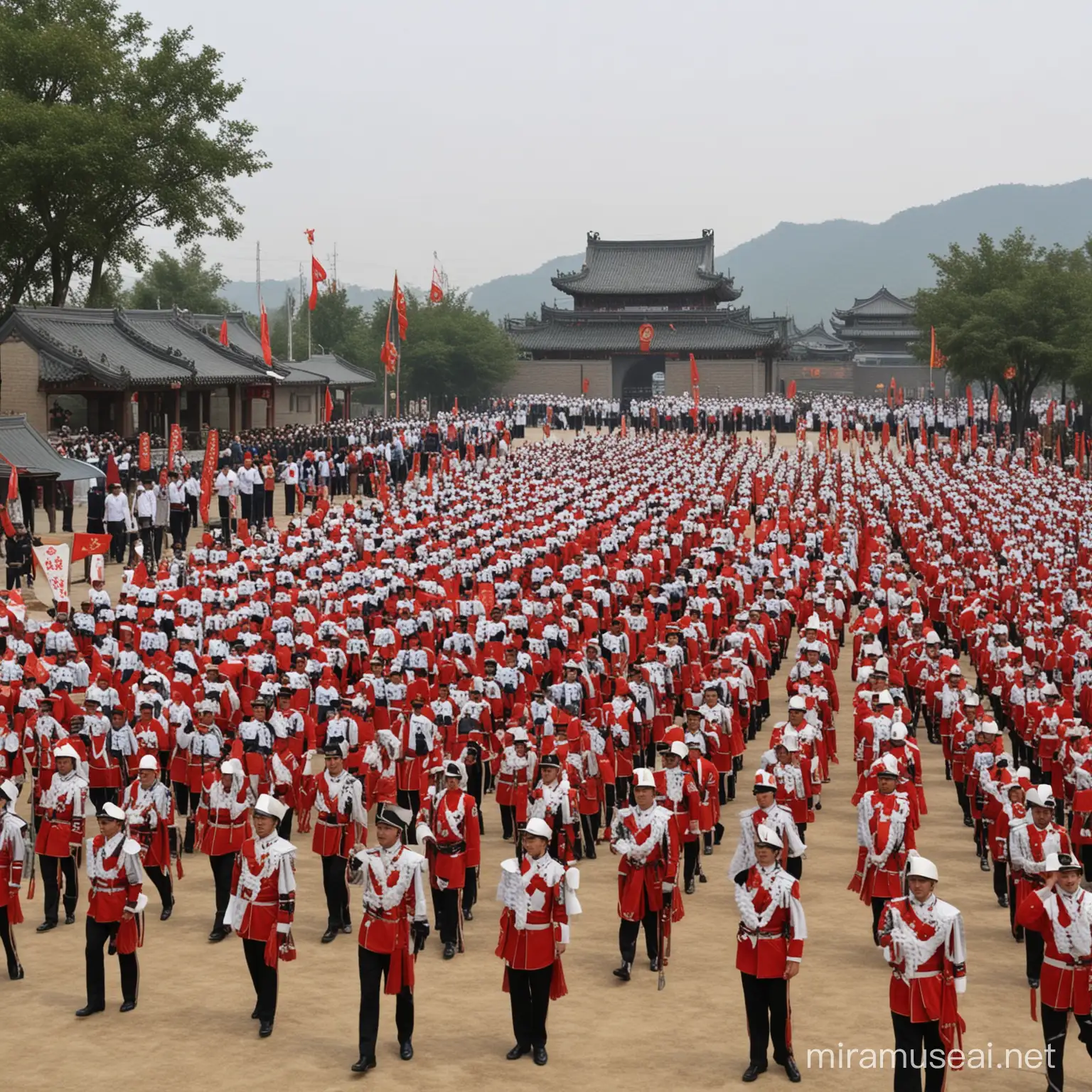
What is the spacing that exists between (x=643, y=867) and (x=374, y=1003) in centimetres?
236

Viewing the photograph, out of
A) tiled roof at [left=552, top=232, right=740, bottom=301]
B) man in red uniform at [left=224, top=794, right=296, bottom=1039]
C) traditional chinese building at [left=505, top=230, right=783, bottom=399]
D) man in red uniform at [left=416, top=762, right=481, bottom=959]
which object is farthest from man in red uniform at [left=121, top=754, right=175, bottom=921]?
tiled roof at [left=552, top=232, right=740, bottom=301]

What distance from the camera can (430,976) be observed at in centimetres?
1070

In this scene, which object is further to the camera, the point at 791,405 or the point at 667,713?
the point at 791,405

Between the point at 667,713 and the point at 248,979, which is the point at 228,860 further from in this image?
the point at 667,713

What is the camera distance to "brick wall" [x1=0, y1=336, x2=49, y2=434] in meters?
38.2

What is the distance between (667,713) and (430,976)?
20.6 feet

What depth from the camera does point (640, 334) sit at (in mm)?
81250

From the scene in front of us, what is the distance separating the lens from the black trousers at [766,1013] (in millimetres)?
8914

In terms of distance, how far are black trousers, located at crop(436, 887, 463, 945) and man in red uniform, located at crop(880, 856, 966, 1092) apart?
12.9ft

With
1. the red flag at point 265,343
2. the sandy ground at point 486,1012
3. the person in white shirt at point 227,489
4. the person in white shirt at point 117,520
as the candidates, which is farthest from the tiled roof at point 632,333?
the sandy ground at point 486,1012

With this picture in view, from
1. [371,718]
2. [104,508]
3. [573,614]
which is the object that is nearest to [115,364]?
[104,508]

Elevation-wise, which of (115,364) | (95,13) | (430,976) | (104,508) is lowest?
(430,976)

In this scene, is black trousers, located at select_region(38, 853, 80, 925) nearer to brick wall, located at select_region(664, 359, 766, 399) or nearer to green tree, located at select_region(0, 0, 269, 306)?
green tree, located at select_region(0, 0, 269, 306)

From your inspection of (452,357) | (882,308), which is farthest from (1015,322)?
(882,308)
